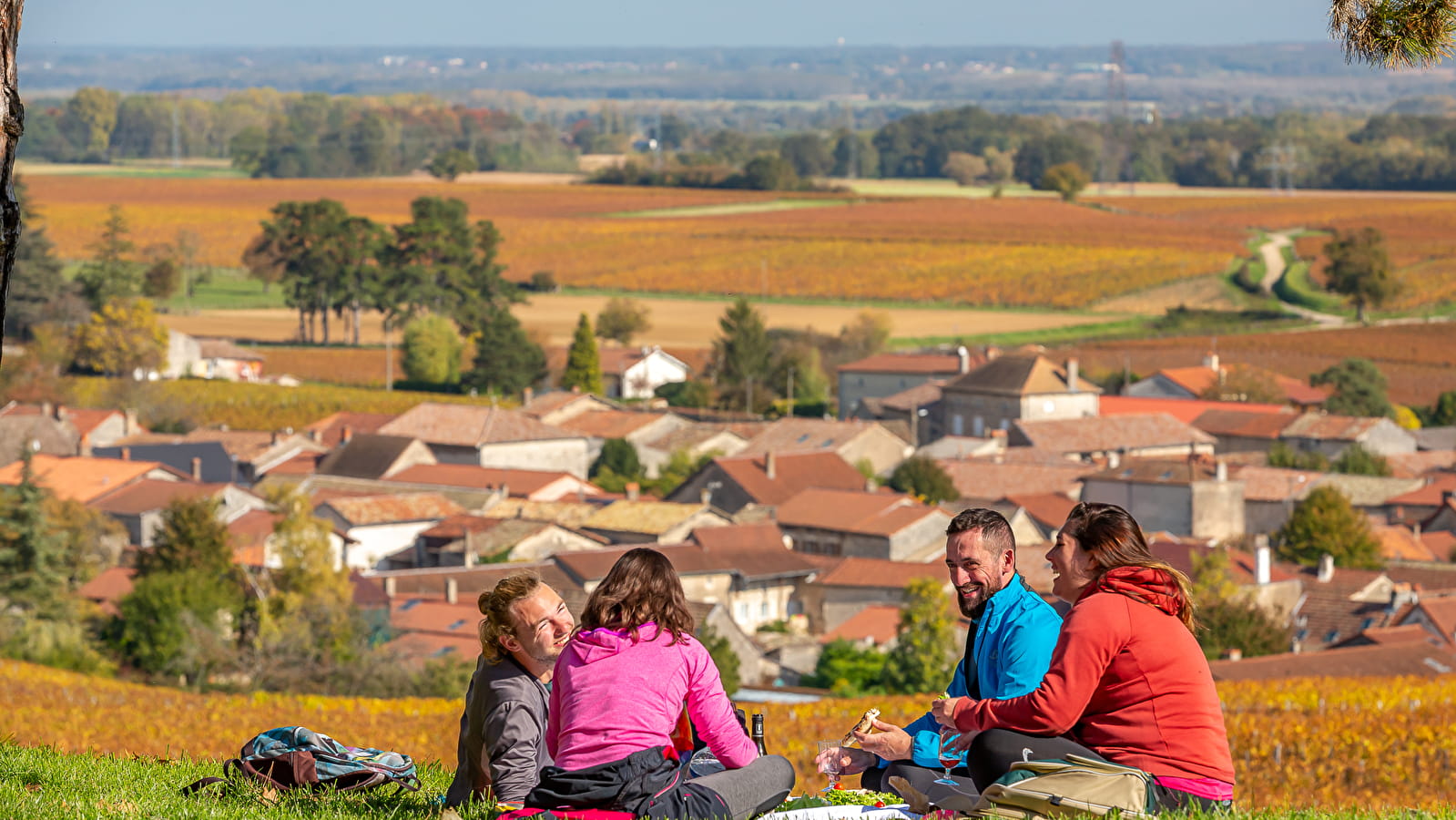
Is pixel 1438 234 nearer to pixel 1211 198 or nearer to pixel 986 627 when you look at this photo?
pixel 1211 198

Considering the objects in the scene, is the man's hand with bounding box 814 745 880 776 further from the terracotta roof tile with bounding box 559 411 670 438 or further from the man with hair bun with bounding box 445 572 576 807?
the terracotta roof tile with bounding box 559 411 670 438

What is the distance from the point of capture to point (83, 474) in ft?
177

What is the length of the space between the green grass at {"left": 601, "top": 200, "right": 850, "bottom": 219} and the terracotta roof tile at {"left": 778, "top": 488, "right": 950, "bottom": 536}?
4091 inches

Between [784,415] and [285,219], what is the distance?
3318cm

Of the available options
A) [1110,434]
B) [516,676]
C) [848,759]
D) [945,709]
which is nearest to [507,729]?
[516,676]

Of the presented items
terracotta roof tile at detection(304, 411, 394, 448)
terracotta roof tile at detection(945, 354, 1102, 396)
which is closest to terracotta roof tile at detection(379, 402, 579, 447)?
terracotta roof tile at detection(304, 411, 394, 448)

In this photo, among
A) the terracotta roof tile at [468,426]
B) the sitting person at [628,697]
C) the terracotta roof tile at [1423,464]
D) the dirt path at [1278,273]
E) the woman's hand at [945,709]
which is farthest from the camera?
the dirt path at [1278,273]

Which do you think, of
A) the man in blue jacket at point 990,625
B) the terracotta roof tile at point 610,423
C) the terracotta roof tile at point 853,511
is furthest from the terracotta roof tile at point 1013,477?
the man in blue jacket at point 990,625

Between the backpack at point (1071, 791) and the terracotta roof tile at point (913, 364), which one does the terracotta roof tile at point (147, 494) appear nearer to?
the terracotta roof tile at point (913, 364)

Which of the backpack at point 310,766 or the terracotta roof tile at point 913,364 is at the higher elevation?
the backpack at point 310,766

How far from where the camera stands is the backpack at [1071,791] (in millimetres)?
5684

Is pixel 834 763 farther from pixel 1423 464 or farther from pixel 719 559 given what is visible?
pixel 1423 464

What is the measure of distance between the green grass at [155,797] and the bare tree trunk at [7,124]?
1.69 metres

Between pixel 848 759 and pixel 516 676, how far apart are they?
1271 millimetres
